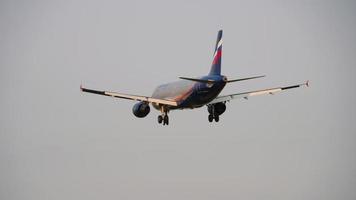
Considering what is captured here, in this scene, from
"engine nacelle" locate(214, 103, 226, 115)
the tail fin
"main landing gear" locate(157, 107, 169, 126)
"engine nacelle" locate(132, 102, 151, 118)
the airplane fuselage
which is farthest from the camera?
"engine nacelle" locate(132, 102, 151, 118)

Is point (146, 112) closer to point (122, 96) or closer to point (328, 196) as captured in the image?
point (122, 96)

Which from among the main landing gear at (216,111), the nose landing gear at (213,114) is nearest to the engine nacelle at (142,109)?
the nose landing gear at (213,114)

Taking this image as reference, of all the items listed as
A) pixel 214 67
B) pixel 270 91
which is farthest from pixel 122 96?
pixel 270 91

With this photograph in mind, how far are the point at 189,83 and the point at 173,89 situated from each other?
489 centimetres

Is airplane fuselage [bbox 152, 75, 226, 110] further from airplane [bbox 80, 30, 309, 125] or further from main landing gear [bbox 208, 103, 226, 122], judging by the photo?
main landing gear [bbox 208, 103, 226, 122]

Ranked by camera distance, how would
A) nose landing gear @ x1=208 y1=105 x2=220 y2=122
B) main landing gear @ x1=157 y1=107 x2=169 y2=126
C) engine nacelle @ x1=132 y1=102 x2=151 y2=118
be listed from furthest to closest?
engine nacelle @ x1=132 y1=102 x2=151 y2=118 → nose landing gear @ x1=208 y1=105 x2=220 y2=122 → main landing gear @ x1=157 y1=107 x2=169 y2=126

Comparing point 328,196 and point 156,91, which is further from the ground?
point 156,91

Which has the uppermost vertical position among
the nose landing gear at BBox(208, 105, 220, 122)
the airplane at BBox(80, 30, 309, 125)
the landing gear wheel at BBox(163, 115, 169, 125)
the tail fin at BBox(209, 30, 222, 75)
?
the tail fin at BBox(209, 30, 222, 75)

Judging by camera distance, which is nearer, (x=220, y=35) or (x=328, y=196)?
(x=220, y=35)

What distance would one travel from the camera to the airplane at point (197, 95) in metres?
84.5

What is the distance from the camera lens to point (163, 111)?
297ft

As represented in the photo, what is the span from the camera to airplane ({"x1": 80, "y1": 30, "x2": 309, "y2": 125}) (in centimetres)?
8450

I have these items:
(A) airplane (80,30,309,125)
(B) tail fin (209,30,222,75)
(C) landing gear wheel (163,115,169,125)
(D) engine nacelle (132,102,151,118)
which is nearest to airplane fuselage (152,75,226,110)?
(A) airplane (80,30,309,125)

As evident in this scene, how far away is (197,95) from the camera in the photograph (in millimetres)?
85812
